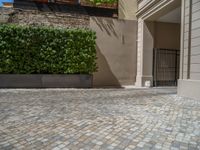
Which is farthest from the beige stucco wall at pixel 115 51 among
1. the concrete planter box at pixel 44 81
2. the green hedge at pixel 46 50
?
the concrete planter box at pixel 44 81

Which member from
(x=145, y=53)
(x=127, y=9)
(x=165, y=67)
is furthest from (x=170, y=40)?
(x=127, y=9)

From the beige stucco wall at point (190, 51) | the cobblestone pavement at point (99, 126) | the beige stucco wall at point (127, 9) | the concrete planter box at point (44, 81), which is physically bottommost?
the cobblestone pavement at point (99, 126)

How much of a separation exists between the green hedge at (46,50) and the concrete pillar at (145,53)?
2660 millimetres

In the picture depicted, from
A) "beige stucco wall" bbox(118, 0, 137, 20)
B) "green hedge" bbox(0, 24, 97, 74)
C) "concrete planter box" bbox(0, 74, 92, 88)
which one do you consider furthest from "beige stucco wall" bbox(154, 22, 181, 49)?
"concrete planter box" bbox(0, 74, 92, 88)

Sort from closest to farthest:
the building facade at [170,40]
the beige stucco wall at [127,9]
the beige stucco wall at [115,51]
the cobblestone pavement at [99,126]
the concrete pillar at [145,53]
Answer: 1. the cobblestone pavement at [99,126]
2. the building facade at [170,40]
3. the concrete pillar at [145,53]
4. the beige stucco wall at [115,51]
5. the beige stucco wall at [127,9]

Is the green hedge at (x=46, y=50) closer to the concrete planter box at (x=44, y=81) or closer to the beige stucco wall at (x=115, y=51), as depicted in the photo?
the concrete planter box at (x=44, y=81)

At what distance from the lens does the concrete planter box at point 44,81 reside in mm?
9797

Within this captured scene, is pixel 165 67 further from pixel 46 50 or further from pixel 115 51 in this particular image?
pixel 46 50

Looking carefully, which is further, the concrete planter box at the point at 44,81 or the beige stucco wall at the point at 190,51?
the concrete planter box at the point at 44,81

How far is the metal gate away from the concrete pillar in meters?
0.38

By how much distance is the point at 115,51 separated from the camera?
39.6ft

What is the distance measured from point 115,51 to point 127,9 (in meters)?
2.28

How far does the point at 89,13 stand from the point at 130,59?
321cm

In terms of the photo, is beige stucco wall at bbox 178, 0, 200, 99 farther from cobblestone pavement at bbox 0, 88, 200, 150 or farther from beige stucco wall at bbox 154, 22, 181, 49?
beige stucco wall at bbox 154, 22, 181, 49
